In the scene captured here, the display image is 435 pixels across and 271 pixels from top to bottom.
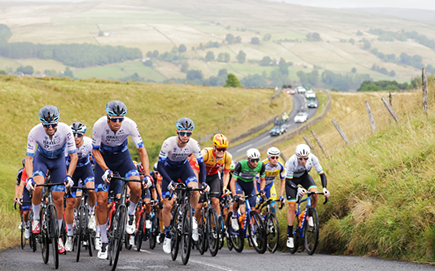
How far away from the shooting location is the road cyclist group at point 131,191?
8008 millimetres

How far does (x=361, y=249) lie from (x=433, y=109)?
765cm

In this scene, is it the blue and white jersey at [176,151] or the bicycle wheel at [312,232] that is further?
the bicycle wheel at [312,232]

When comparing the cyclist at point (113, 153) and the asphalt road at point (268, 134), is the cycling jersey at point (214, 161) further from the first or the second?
the asphalt road at point (268, 134)

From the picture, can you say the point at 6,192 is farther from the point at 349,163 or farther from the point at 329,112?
the point at 329,112

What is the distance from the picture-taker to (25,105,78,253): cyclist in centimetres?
820

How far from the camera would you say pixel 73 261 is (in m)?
8.53

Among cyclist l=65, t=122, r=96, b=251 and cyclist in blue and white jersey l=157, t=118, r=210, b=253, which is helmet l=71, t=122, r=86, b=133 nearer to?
cyclist l=65, t=122, r=96, b=251

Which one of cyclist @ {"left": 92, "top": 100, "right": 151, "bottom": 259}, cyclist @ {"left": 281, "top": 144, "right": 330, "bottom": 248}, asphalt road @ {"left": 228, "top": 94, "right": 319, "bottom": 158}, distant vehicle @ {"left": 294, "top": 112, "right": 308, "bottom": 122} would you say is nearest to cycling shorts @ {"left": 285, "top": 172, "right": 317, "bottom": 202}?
cyclist @ {"left": 281, "top": 144, "right": 330, "bottom": 248}

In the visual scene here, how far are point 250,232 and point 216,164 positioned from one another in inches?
73.5

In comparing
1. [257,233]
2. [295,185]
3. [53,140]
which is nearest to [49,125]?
[53,140]

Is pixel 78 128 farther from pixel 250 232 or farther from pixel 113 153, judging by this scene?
pixel 250 232

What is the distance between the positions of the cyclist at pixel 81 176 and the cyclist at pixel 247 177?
3.50 metres

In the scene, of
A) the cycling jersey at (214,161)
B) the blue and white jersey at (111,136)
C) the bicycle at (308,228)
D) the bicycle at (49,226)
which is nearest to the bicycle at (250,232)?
the bicycle at (308,228)

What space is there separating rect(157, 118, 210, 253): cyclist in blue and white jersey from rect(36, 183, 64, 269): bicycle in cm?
219
